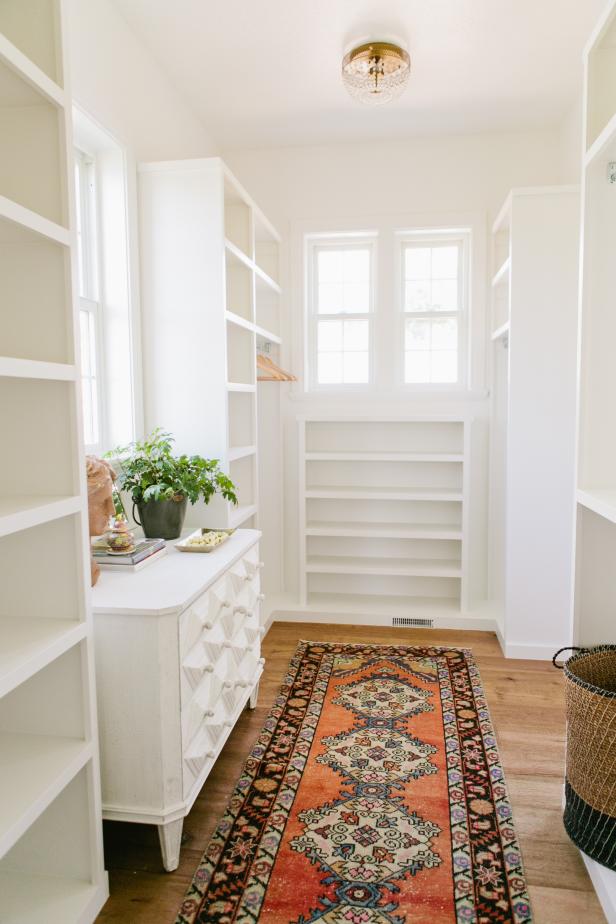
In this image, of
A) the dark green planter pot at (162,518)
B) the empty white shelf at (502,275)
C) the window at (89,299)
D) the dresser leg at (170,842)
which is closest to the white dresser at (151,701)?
the dresser leg at (170,842)

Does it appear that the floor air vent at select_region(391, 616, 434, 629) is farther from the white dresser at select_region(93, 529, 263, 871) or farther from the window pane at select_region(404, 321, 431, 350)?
the white dresser at select_region(93, 529, 263, 871)

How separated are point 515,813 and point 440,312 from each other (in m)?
3.03

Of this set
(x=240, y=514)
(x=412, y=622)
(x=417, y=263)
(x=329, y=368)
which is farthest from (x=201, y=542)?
(x=417, y=263)

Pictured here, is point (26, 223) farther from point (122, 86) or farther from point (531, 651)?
point (531, 651)

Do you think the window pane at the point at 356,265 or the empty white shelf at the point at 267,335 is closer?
the empty white shelf at the point at 267,335

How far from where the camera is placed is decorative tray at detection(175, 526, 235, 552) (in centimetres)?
249

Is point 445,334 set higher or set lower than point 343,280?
lower

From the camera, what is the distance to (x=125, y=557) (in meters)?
2.26

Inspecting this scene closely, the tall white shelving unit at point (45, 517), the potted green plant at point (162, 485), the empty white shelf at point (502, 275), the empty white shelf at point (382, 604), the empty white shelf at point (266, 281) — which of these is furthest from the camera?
the empty white shelf at point (382, 604)

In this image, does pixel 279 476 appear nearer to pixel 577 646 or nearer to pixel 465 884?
pixel 577 646

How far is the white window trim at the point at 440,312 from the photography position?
4250 mm

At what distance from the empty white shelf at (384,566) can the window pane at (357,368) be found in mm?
1206

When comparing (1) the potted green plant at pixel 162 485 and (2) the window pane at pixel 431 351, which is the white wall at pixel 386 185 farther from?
(1) the potted green plant at pixel 162 485

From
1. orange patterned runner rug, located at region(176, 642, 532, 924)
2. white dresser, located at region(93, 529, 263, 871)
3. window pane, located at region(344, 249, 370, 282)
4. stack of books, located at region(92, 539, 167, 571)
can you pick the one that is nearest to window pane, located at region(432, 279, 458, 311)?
window pane, located at region(344, 249, 370, 282)
